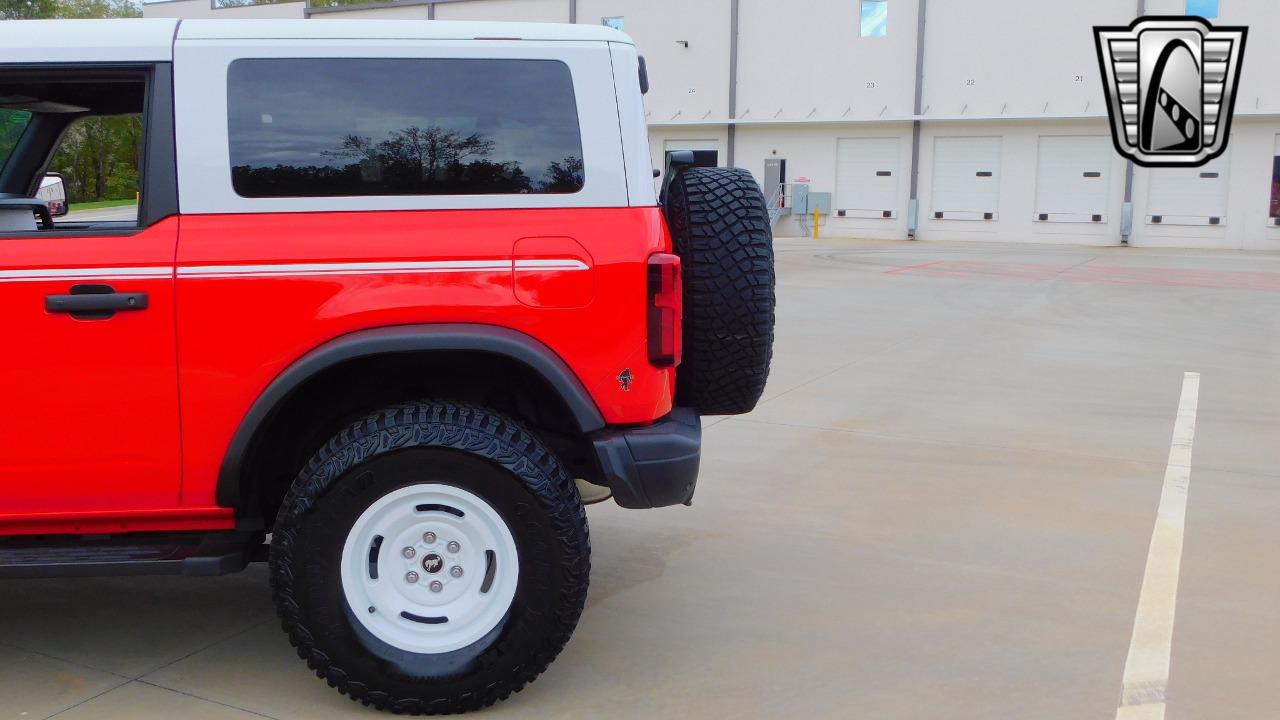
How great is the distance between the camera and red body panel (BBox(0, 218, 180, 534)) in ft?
11.2

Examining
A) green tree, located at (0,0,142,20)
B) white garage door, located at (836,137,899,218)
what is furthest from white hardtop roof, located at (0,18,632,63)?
green tree, located at (0,0,142,20)

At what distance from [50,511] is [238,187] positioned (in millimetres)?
1097

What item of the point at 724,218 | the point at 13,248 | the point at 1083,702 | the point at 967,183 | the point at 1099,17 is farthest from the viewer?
the point at 967,183

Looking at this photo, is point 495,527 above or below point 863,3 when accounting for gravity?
below

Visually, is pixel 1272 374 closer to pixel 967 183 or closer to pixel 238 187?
pixel 238 187

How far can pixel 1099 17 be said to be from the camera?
3080 cm

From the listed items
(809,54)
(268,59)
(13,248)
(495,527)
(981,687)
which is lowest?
(981,687)

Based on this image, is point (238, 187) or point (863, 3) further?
point (863, 3)

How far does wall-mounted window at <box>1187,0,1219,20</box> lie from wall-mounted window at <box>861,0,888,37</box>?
301 inches

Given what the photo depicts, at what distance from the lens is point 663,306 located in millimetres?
3627

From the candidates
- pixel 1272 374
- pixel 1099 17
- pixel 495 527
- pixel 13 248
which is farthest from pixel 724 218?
pixel 1099 17

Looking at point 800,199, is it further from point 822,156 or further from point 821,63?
point 821,63

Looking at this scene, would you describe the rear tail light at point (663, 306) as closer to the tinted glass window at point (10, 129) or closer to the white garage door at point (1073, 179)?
the tinted glass window at point (10, 129)

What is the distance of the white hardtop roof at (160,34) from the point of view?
3508 mm
